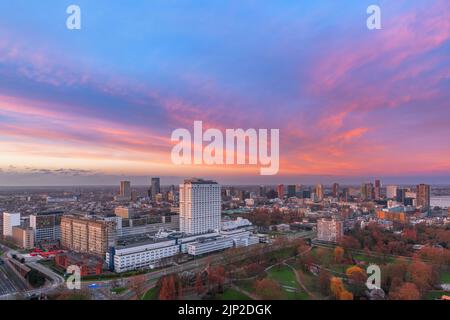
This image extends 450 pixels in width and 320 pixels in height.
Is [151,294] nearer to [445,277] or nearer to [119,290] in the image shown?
[119,290]

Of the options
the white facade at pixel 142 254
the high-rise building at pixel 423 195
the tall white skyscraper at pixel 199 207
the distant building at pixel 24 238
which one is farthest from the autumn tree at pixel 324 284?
the high-rise building at pixel 423 195

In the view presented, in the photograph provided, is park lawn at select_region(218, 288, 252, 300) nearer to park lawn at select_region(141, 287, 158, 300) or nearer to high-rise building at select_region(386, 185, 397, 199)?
park lawn at select_region(141, 287, 158, 300)

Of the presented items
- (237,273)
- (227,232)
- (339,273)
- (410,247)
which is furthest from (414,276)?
(227,232)

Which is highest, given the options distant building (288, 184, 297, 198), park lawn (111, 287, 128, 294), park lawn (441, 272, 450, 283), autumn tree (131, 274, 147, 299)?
distant building (288, 184, 297, 198)

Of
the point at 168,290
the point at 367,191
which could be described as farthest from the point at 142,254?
the point at 367,191

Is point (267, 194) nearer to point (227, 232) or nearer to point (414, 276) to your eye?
point (227, 232)

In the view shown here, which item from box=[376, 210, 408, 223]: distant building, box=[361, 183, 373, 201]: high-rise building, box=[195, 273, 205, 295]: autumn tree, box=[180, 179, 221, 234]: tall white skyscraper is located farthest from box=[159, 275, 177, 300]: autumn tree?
box=[361, 183, 373, 201]: high-rise building
